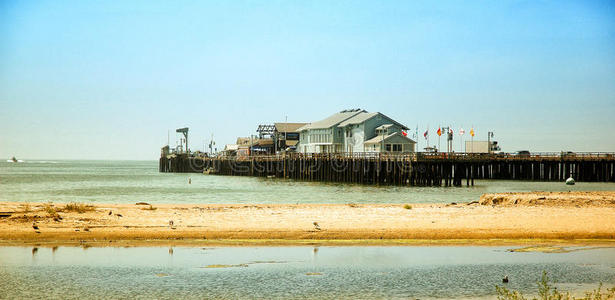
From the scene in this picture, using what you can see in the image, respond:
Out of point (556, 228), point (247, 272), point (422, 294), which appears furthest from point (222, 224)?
point (556, 228)

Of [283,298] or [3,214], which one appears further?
[3,214]

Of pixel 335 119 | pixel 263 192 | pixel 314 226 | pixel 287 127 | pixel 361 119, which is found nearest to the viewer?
pixel 314 226

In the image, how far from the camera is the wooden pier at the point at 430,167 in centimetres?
6394

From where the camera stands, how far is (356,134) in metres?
82.8

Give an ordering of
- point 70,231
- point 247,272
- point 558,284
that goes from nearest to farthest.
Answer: point 558,284 < point 247,272 < point 70,231

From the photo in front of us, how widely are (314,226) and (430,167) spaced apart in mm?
43275

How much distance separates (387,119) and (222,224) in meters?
60.1

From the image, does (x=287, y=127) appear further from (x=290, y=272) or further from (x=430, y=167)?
(x=290, y=272)

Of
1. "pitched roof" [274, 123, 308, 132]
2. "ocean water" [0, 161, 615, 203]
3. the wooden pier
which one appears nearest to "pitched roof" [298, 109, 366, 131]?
the wooden pier

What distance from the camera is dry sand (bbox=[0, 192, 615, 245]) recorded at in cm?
2064

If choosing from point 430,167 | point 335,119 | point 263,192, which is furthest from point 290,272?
point 335,119

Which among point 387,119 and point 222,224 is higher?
point 387,119

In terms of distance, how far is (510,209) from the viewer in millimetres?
27375

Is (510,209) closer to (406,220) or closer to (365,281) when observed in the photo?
(406,220)
